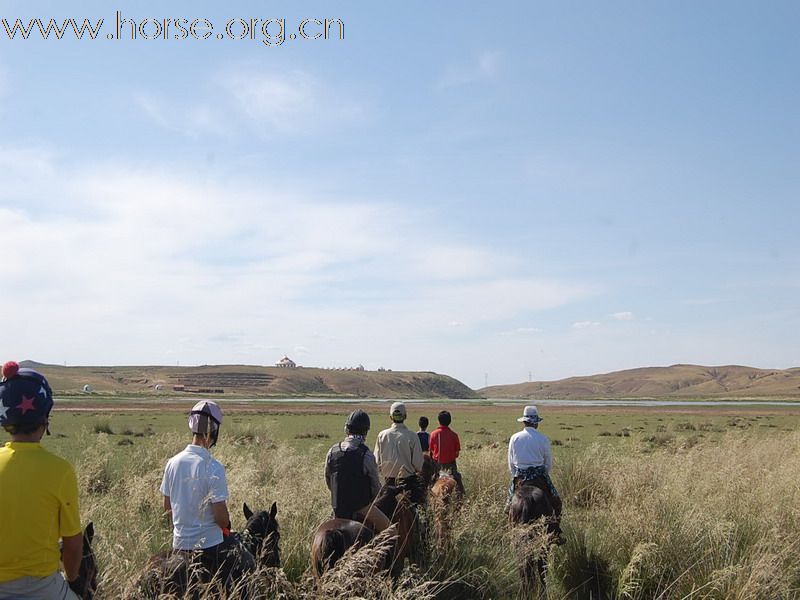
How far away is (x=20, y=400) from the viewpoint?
370 cm

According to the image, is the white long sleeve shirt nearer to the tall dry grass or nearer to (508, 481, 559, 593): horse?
(508, 481, 559, 593): horse

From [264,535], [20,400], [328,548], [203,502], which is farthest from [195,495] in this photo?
[328,548]

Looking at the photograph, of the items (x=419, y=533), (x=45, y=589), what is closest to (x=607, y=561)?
(x=419, y=533)

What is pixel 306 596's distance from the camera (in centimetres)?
534

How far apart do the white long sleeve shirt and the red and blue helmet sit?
5.54m

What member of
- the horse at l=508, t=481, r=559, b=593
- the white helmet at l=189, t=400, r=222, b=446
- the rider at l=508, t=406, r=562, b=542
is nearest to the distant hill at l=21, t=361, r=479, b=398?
the rider at l=508, t=406, r=562, b=542

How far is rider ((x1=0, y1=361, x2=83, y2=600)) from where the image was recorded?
138 inches

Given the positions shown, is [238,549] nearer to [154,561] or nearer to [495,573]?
[154,561]

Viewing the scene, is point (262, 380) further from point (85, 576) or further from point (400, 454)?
point (85, 576)

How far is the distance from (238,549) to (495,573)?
3.09m

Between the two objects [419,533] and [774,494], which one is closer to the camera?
[419,533]

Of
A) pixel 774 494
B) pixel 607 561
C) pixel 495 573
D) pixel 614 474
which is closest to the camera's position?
pixel 495 573

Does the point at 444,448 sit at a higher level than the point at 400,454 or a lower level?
lower

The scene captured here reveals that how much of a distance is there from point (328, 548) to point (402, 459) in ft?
7.30
